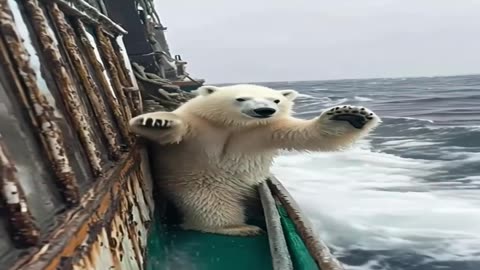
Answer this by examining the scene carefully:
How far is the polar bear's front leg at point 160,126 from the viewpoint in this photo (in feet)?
10.3

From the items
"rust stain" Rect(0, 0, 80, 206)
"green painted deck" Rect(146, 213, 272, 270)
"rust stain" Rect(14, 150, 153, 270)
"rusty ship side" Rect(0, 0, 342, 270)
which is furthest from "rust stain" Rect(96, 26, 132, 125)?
"rust stain" Rect(0, 0, 80, 206)

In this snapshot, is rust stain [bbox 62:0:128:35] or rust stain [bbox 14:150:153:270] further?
rust stain [bbox 62:0:128:35]

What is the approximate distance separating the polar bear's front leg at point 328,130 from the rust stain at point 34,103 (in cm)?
183


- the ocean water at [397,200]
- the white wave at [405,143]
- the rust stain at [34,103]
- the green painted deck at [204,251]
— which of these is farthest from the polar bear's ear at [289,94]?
the white wave at [405,143]

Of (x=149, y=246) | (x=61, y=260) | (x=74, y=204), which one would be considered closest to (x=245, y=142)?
(x=149, y=246)

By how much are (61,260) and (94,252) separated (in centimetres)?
36

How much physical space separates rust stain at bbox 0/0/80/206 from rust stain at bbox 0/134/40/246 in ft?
1.04

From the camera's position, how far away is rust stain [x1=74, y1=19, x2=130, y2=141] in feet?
10.0

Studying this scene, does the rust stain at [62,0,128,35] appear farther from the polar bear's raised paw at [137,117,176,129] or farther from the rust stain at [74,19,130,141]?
the polar bear's raised paw at [137,117,176,129]

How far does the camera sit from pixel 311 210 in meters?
7.46

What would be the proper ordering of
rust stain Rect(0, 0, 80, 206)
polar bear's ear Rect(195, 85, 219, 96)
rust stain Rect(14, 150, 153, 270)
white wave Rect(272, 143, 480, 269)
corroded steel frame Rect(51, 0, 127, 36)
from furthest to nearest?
1. white wave Rect(272, 143, 480, 269)
2. polar bear's ear Rect(195, 85, 219, 96)
3. corroded steel frame Rect(51, 0, 127, 36)
4. rust stain Rect(0, 0, 80, 206)
5. rust stain Rect(14, 150, 153, 270)

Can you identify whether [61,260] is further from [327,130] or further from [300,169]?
[300,169]

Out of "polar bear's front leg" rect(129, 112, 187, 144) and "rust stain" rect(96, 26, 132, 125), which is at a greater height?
"rust stain" rect(96, 26, 132, 125)

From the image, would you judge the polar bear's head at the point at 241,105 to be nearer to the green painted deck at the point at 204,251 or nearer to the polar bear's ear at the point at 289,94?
the polar bear's ear at the point at 289,94
